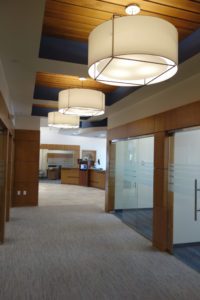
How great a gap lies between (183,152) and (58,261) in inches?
117

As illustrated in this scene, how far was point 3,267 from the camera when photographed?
3.84 metres

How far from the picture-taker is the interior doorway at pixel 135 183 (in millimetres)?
5797

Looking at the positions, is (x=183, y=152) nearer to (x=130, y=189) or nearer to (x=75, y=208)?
(x=130, y=189)

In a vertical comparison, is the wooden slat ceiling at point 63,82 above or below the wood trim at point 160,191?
above

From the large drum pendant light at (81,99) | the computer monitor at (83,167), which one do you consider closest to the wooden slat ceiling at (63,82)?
the large drum pendant light at (81,99)

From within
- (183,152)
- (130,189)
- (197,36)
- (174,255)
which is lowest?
(174,255)

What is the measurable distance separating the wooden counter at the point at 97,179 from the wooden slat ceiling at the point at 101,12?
10084 mm

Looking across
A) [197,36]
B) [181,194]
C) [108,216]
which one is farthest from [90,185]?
[197,36]

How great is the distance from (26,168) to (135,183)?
387 centimetres

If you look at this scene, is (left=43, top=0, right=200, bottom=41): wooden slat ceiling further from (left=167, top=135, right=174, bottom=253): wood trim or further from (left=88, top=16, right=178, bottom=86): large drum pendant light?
(left=167, top=135, right=174, bottom=253): wood trim

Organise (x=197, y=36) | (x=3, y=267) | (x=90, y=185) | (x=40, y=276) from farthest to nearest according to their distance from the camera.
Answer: (x=90, y=185) → (x=3, y=267) → (x=40, y=276) → (x=197, y=36)

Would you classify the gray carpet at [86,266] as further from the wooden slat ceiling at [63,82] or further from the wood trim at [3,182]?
the wooden slat ceiling at [63,82]

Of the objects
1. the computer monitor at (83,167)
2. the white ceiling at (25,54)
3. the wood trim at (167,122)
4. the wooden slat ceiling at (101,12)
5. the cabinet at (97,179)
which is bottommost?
the cabinet at (97,179)

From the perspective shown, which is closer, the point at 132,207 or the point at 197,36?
the point at 197,36
